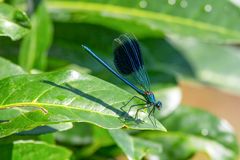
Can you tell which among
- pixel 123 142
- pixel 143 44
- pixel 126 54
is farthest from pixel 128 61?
pixel 143 44

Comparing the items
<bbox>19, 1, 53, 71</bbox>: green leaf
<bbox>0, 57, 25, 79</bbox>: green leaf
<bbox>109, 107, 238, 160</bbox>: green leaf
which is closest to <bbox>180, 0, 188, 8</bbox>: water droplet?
<bbox>109, 107, 238, 160</bbox>: green leaf

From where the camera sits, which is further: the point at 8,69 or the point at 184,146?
the point at 184,146

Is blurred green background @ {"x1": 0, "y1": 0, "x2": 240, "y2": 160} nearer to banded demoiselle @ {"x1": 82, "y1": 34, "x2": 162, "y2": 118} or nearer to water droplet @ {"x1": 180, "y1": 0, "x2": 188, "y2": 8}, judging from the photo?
water droplet @ {"x1": 180, "y1": 0, "x2": 188, "y2": 8}

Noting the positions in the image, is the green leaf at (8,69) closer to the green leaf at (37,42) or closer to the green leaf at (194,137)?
the green leaf at (37,42)

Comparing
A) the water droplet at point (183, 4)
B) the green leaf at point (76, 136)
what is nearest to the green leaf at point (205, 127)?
the green leaf at point (76, 136)

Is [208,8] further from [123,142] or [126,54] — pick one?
[123,142]
